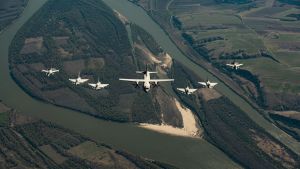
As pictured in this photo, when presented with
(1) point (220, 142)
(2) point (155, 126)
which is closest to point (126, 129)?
(2) point (155, 126)

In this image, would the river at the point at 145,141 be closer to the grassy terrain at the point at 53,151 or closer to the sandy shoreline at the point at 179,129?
the sandy shoreline at the point at 179,129

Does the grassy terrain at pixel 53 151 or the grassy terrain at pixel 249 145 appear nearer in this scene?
the grassy terrain at pixel 53 151

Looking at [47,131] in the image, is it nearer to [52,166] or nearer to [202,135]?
[52,166]

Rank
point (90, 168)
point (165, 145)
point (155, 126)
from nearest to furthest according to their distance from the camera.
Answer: point (90, 168) → point (165, 145) → point (155, 126)

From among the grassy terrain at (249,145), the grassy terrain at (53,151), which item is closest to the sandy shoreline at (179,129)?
the grassy terrain at (249,145)

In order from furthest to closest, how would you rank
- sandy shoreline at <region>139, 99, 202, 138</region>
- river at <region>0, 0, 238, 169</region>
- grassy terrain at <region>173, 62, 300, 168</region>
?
sandy shoreline at <region>139, 99, 202, 138</region> < grassy terrain at <region>173, 62, 300, 168</region> < river at <region>0, 0, 238, 169</region>

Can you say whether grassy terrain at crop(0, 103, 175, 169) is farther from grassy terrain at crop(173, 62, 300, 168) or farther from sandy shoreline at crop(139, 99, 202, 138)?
grassy terrain at crop(173, 62, 300, 168)

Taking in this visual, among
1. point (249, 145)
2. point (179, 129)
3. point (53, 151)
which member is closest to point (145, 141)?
point (179, 129)

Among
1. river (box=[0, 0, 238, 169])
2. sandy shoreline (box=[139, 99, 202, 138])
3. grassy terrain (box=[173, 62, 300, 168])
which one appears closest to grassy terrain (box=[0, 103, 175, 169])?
river (box=[0, 0, 238, 169])

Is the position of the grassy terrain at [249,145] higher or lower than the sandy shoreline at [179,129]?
lower
